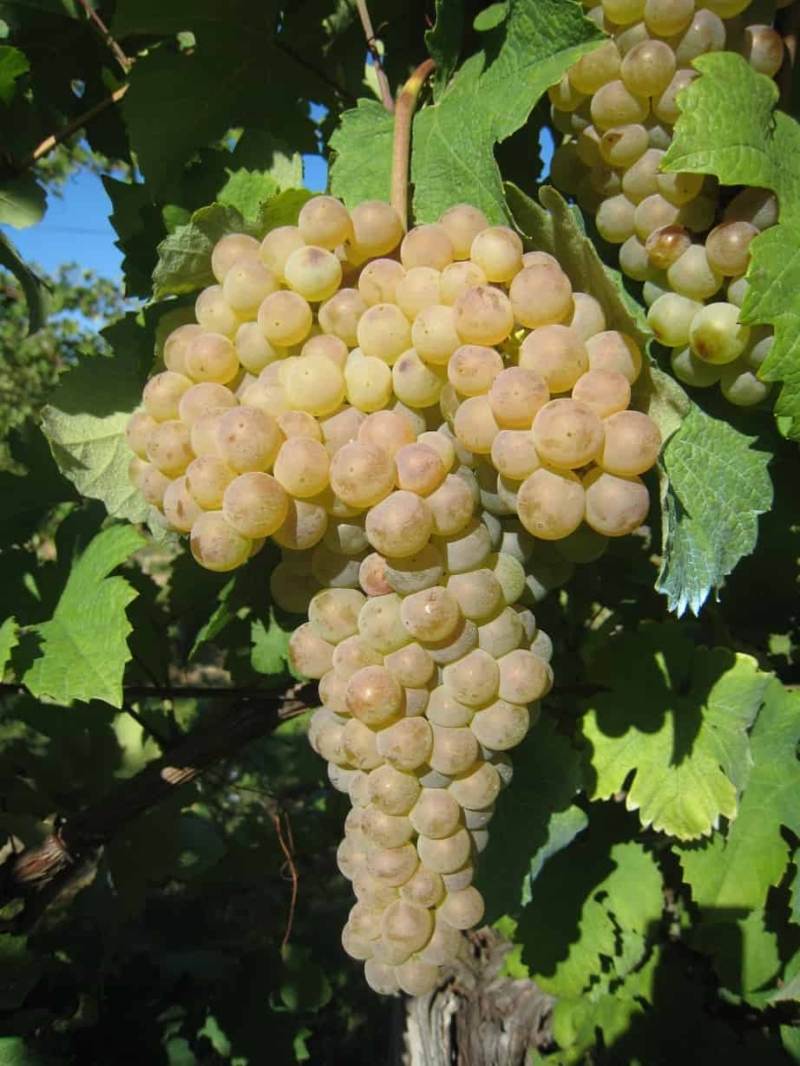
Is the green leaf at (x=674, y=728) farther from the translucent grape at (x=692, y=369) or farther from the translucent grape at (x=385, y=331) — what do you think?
the translucent grape at (x=385, y=331)

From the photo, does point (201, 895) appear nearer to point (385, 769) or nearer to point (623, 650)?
point (623, 650)

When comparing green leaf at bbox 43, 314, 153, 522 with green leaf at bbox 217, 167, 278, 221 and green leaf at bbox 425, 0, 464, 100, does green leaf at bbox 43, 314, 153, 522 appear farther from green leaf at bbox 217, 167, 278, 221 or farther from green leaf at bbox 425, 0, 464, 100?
green leaf at bbox 425, 0, 464, 100

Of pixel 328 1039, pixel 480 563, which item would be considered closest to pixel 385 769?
pixel 480 563

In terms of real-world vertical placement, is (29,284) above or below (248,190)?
above

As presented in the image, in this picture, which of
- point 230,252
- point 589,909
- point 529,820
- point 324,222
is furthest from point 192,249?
point 589,909

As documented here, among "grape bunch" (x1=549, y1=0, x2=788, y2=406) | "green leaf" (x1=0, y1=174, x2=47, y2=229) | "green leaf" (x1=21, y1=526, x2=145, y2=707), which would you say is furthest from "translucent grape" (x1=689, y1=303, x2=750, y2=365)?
"green leaf" (x1=0, y1=174, x2=47, y2=229)

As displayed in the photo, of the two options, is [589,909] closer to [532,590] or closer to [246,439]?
[532,590]
